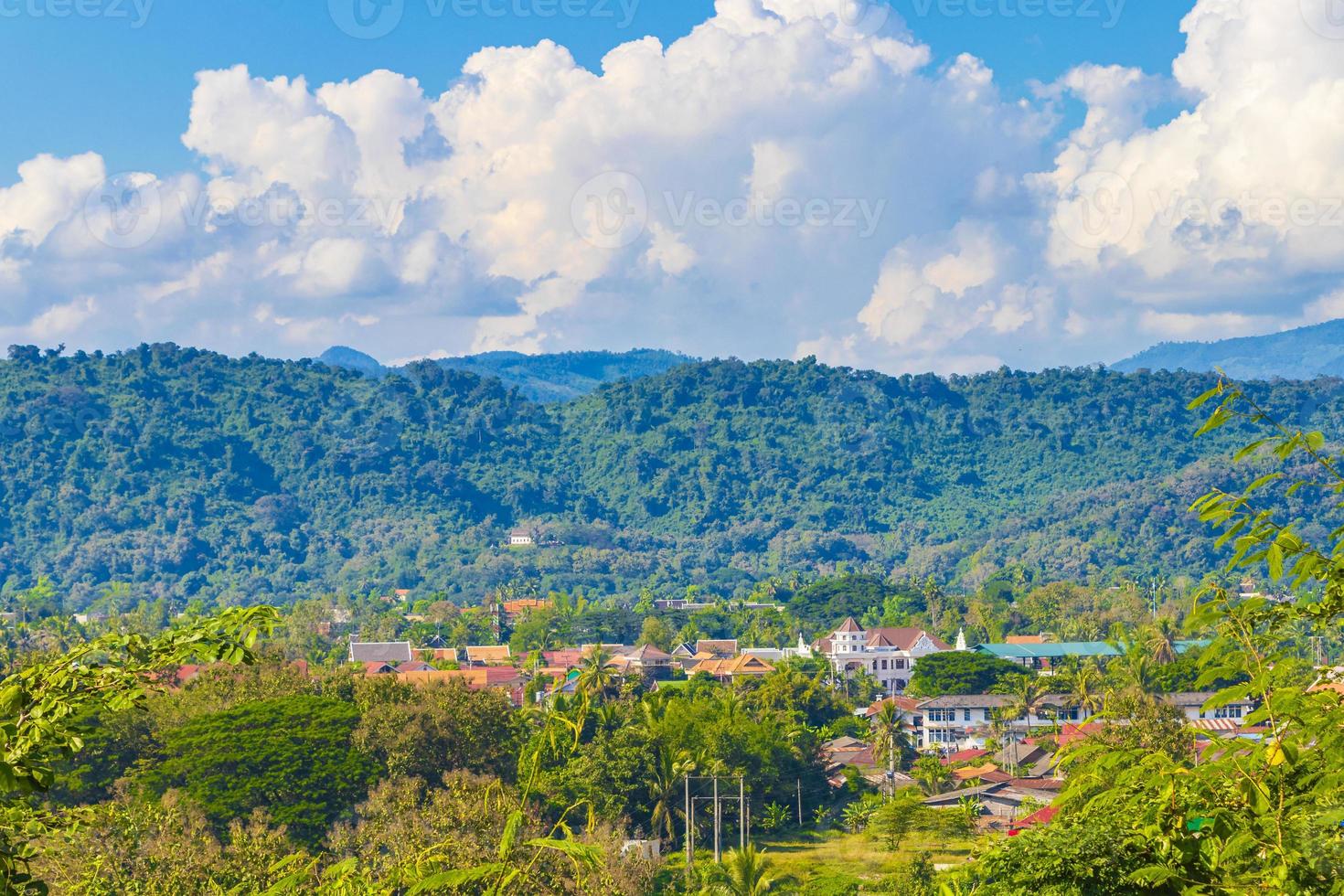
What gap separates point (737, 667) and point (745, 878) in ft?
160

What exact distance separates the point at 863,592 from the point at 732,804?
80348mm

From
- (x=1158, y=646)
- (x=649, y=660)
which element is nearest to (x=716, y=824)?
(x=1158, y=646)

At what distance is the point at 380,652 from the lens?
95.6 meters

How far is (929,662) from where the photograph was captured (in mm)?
74188

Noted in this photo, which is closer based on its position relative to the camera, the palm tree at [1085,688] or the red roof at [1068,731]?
the red roof at [1068,731]

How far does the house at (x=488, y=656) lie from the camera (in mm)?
98000

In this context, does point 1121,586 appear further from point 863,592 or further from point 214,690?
point 214,690

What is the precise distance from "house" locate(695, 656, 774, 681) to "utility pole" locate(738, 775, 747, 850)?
31.2 meters

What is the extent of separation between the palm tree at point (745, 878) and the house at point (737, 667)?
42.8 meters

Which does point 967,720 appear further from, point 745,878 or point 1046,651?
point 745,878

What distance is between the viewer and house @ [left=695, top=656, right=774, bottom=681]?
7656 cm

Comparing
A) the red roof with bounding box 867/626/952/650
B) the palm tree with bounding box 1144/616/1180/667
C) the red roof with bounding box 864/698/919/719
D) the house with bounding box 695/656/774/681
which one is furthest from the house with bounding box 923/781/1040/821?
the red roof with bounding box 867/626/952/650

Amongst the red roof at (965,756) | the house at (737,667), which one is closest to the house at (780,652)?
the house at (737,667)

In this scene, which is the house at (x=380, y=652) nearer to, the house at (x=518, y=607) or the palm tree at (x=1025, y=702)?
the house at (x=518, y=607)
